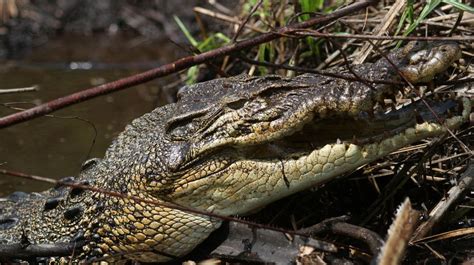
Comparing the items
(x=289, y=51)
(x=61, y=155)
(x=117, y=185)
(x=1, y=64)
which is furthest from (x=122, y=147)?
(x=1, y=64)

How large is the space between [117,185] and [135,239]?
0.24 m

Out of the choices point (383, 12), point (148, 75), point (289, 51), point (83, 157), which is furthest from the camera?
Answer: point (83, 157)

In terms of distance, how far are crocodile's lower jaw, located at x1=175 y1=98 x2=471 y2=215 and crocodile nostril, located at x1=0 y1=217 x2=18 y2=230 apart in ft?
3.26

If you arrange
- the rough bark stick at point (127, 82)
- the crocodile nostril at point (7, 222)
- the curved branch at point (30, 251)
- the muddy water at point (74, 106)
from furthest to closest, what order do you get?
1. the muddy water at point (74, 106)
2. the crocodile nostril at point (7, 222)
3. the curved branch at point (30, 251)
4. the rough bark stick at point (127, 82)

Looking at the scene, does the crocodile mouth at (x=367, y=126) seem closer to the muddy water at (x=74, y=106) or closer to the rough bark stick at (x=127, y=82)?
the rough bark stick at (x=127, y=82)

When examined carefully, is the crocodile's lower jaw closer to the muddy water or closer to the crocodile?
the crocodile

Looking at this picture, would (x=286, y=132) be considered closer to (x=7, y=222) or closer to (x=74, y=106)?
(x=7, y=222)

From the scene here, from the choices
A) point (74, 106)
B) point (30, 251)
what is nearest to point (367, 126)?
point (30, 251)

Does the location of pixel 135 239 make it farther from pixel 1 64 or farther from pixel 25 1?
pixel 25 1

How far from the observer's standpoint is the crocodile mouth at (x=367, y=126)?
2703 mm

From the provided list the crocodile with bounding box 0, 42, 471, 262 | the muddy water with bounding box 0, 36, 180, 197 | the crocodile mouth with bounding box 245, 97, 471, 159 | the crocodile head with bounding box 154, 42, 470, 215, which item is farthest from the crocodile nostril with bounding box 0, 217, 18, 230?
the crocodile mouth with bounding box 245, 97, 471, 159

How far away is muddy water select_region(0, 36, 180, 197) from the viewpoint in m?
5.02

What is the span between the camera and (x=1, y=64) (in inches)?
306

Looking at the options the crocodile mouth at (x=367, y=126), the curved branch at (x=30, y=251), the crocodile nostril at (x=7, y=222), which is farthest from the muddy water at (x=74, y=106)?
the crocodile mouth at (x=367, y=126)
